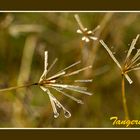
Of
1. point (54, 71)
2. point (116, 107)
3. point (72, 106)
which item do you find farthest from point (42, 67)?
point (116, 107)

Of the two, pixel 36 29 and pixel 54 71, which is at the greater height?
pixel 36 29

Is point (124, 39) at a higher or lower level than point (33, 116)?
higher

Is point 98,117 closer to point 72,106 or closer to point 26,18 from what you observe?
point 72,106

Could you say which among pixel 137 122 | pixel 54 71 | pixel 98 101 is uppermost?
pixel 54 71

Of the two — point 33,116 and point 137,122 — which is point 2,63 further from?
point 137,122

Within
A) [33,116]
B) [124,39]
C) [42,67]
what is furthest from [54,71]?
[124,39]

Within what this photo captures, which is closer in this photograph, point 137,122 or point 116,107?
point 137,122
